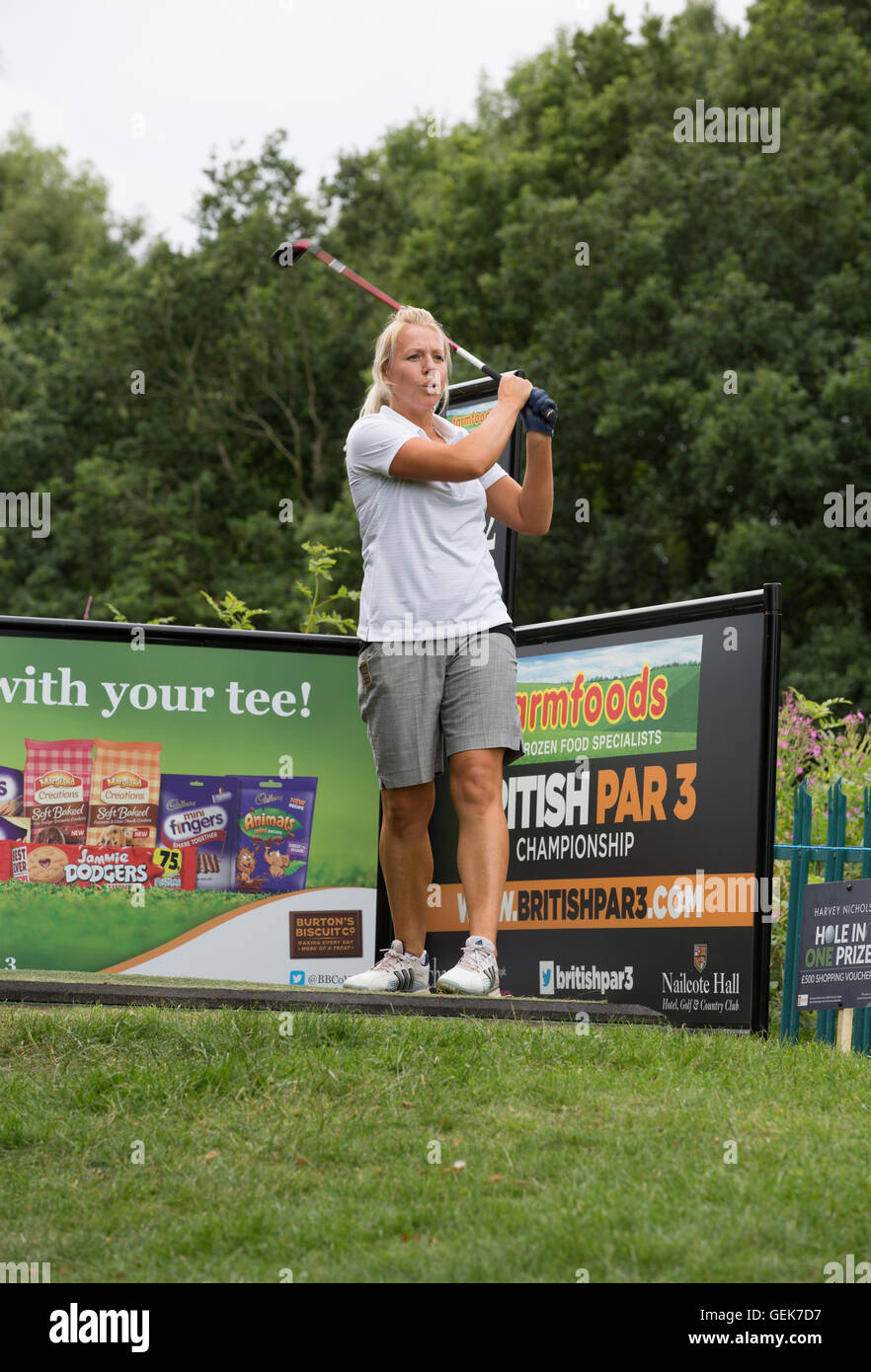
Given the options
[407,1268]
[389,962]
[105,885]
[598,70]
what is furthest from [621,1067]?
[598,70]

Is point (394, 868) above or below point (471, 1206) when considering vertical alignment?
above

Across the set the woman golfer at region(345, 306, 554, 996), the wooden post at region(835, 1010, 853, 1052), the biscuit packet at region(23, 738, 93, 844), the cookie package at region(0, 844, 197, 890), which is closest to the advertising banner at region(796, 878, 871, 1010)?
the wooden post at region(835, 1010, 853, 1052)

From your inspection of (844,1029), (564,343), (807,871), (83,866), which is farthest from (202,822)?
(564,343)

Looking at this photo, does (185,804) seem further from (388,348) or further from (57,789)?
(388,348)

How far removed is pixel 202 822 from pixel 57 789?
1.83 ft

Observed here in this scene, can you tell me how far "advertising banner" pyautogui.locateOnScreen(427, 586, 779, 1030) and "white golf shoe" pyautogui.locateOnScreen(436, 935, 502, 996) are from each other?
0.73 m

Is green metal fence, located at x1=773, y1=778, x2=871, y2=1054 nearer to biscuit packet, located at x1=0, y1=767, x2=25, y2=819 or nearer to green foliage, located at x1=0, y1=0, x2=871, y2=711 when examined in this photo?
biscuit packet, located at x1=0, y1=767, x2=25, y2=819

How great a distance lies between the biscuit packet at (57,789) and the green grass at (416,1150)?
127 cm

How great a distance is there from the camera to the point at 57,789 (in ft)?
18.8

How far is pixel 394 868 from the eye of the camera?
5.14 meters

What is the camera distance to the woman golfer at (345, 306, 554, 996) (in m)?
4.89

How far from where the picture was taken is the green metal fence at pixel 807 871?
559 centimetres

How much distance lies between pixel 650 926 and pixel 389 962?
937mm
